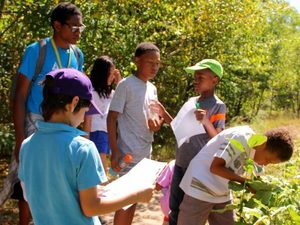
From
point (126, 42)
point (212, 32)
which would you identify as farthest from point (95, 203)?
point (212, 32)

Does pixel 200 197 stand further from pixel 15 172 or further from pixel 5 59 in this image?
pixel 5 59

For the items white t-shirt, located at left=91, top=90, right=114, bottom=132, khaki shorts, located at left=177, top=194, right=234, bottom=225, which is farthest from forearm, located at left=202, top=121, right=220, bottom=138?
white t-shirt, located at left=91, top=90, right=114, bottom=132

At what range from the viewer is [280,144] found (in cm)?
246

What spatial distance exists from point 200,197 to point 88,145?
4.11 feet

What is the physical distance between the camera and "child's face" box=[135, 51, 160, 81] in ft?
11.4

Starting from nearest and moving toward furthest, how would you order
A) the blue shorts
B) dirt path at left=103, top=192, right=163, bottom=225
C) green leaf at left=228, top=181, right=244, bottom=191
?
green leaf at left=228, top=181, right=244, bottom=191 → the blue shorts → dirt path at left=103, top=192, right=163, bottom=225

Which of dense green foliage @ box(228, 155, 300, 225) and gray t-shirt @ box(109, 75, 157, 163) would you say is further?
gray t-shirt @ box(109, 75, 157, 163)

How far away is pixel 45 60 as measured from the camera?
3014mm

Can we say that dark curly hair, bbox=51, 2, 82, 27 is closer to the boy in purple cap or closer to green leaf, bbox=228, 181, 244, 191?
the boy in purple cap

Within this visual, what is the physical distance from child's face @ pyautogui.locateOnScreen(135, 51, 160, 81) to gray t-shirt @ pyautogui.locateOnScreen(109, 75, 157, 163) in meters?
0.06

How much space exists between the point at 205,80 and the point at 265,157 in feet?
2.83

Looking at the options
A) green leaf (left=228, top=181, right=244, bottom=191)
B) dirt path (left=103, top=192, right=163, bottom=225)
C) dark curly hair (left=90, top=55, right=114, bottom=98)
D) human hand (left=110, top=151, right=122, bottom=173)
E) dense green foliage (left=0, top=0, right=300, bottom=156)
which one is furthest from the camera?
Result: dense green foliage (left=0, top=0, right=300, bottom=156)

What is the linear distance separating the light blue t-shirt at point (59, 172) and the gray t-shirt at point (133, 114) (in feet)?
5.38

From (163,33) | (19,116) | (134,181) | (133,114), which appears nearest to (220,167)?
(134,181)
